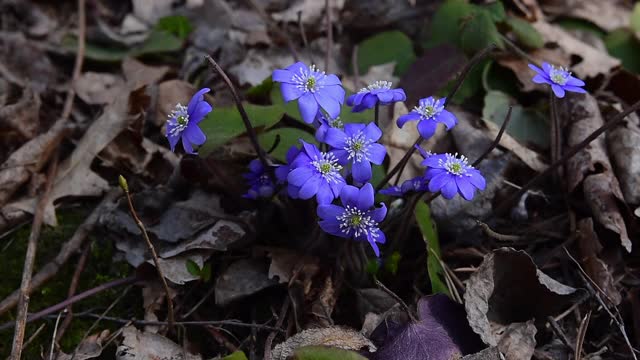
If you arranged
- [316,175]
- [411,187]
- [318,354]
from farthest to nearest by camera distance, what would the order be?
1. [411,187]
2. [316,175]
3. [318,354]

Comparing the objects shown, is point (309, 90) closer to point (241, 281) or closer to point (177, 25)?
point (241, 281)

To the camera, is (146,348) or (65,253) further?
(65,253)

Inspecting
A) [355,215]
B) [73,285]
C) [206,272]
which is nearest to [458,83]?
[355,215]

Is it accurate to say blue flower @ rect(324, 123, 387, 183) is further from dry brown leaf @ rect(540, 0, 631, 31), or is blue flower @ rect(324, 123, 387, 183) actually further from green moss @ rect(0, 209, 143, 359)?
dry brown leaf @ rect(540, 0, 631, 31)

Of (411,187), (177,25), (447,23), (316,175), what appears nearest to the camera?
(316,175)

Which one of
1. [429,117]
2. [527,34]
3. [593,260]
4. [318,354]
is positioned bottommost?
[593,260]

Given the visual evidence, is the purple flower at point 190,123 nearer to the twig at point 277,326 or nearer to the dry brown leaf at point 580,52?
the twig at point 277,326

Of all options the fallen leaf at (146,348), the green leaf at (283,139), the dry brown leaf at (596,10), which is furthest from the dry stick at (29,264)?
the dry brown leaf at (596,10)
